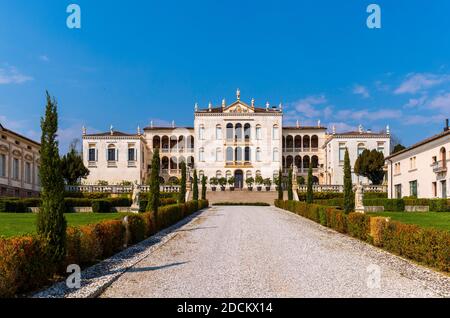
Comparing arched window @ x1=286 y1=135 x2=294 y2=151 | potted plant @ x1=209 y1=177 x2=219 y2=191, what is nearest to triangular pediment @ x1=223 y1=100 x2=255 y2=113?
arched window @ x1=286 y1=135 x2=294 y2=151

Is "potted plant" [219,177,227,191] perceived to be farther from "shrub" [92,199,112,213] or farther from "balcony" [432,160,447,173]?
"shrub" [92,199,112,213]

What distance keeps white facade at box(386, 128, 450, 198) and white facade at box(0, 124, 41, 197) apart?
32.3m

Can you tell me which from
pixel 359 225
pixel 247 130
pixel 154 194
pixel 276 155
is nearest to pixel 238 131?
pixel 247 130

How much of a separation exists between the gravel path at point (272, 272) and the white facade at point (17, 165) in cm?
3236

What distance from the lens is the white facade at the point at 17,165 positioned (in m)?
42.7

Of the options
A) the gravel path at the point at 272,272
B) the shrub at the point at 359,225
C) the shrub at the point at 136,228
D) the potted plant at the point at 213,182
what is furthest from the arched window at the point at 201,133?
the gravel path at the point at 272,272

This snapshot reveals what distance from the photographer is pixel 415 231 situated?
10.7 m

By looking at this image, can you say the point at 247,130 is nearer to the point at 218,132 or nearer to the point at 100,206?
the point at 218,132

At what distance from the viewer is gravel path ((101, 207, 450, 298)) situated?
23.9 ft

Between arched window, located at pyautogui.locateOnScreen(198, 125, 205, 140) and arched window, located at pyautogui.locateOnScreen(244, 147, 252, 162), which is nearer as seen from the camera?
arched window, located at pyautogui.locateOnScreen(244, 147, 252, 162)

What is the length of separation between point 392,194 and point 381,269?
Result: 37.4m

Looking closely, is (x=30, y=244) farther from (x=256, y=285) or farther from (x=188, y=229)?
(x=188, y=229)

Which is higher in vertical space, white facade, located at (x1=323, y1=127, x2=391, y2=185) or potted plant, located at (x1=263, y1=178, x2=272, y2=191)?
white facade, located at (x1=323, y1=127, x2=391, y2=185)

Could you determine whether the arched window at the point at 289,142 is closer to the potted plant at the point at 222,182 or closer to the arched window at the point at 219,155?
the arched window at the point at 219,155
